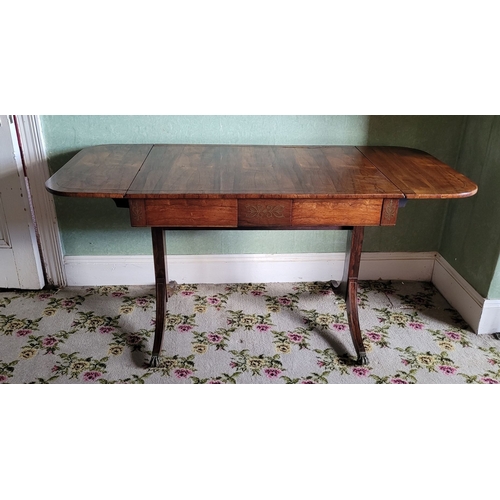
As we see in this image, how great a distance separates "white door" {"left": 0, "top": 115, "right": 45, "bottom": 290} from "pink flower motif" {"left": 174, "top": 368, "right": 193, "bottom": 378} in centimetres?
102

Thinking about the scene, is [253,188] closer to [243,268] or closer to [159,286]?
[159,286]

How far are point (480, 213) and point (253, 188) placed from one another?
1.18 metres

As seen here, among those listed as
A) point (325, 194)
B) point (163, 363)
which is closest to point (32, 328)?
point (163, 363)

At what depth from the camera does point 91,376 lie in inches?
73.2

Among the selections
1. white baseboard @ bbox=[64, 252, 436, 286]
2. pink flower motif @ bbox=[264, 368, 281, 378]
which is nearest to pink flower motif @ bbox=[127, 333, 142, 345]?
white baseboard @ bbox=[64, 252, 436, 286]

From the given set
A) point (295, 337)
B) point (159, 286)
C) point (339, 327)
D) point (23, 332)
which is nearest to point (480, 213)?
point (339, 327)

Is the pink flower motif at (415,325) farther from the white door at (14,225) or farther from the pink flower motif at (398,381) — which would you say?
the white door at (14,225)

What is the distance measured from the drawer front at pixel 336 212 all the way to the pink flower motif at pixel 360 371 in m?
0.64

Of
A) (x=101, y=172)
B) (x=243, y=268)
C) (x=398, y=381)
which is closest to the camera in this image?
(x=101, y=172)

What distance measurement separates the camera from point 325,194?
61.9 inches

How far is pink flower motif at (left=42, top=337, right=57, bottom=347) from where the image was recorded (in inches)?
80.4

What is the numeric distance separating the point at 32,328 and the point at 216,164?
115 centimetres

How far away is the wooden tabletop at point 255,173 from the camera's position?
157 centimetres

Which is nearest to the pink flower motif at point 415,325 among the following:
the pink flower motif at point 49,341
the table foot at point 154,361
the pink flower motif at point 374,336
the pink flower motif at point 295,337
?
the pink flower motif at point 374,336
